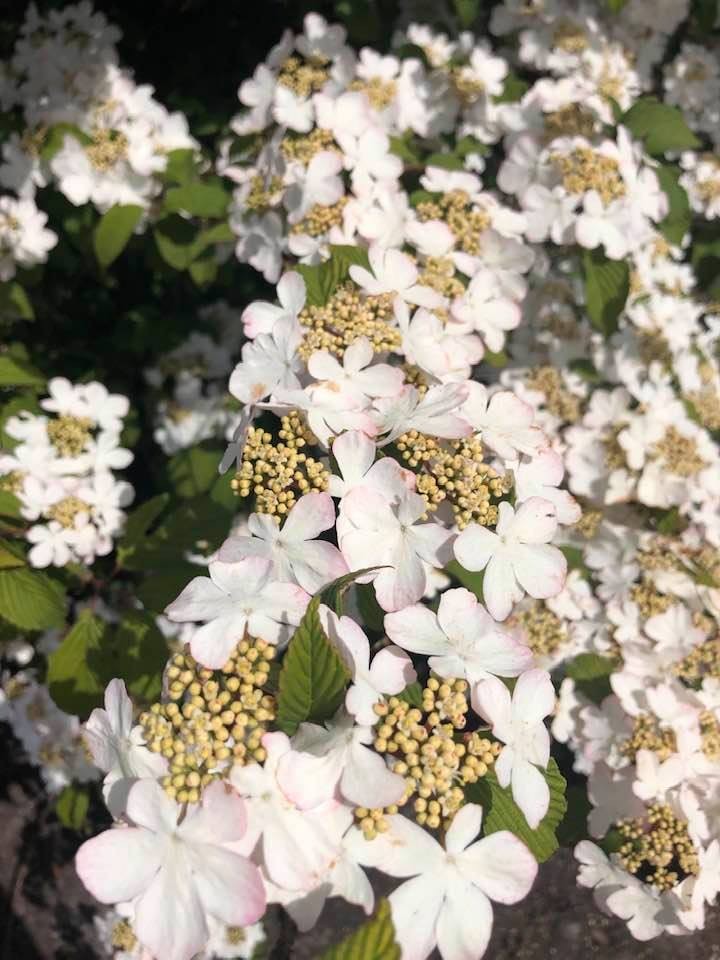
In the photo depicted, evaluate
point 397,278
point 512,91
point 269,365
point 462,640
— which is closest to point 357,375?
point 269,365

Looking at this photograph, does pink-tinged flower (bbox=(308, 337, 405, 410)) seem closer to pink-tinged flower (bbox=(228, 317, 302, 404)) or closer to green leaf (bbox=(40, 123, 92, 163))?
pink-tinged flower (bbox=(228, 317, 302, 404))

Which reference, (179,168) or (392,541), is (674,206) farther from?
(392,541)

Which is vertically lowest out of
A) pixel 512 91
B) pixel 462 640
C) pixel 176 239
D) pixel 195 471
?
pixel 195 471

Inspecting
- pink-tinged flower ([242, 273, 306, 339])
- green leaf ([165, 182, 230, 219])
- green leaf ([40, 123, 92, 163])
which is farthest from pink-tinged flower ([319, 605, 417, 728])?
green leaf ([40, 123, 92, 163])

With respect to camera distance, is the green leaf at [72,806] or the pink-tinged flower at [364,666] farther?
the green leaf at [72,806]

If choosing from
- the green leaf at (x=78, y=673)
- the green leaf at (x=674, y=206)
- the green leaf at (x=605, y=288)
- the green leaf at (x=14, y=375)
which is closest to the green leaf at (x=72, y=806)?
the green leaf at (x=78, y=673)

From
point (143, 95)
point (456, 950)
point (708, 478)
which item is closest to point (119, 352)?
point (143, 95)

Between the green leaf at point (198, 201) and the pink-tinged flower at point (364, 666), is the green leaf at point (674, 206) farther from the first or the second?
the pink-tinged flower at point (364, 666)

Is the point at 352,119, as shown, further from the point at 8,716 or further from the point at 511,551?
the point at 8,716
